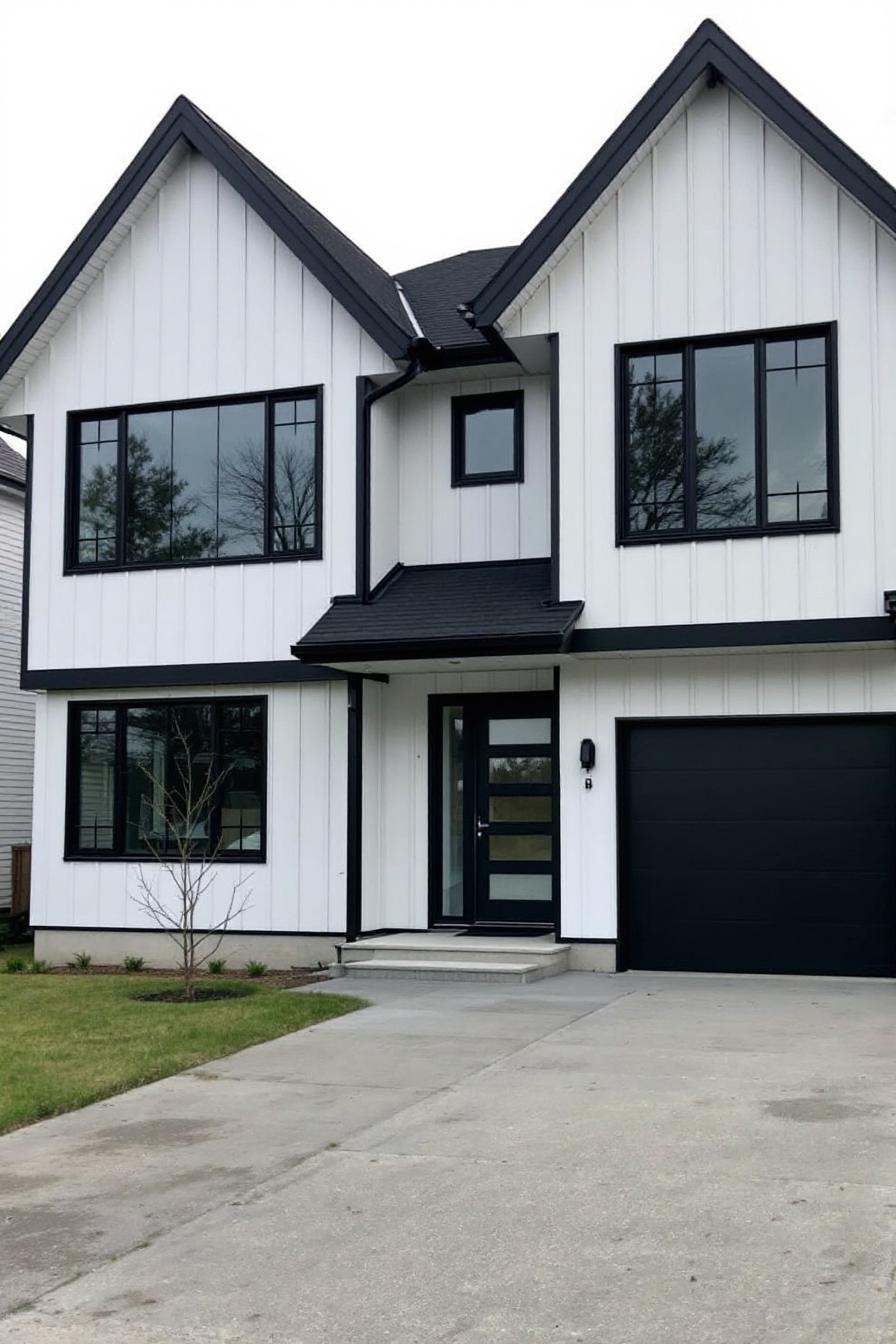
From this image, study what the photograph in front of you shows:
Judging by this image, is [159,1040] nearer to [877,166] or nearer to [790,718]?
[790,718]

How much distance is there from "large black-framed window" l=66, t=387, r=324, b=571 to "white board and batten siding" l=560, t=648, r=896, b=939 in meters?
3.34

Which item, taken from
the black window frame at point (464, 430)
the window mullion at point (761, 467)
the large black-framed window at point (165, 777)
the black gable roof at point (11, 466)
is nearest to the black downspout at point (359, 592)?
the black window frame at point (464, 430)

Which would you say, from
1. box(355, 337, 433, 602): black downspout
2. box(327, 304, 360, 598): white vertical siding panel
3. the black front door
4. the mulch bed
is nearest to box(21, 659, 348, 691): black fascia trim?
box(327, 304, 360, 598): white vertical siding panel

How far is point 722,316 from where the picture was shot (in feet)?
44.2

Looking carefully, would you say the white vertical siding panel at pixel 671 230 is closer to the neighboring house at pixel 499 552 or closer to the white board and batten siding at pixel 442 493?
the neighboring house at pixel 499 552

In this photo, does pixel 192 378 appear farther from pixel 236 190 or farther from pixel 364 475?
pixel 364 475

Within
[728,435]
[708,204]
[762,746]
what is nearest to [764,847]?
[762,746]

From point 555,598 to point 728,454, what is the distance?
2073mm

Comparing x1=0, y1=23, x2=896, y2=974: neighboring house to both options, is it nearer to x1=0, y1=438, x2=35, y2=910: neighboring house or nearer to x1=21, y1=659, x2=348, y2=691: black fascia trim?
x1=21, y1=659, x2=348, y2=691: black fascia trim

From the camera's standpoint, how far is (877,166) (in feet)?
42.2

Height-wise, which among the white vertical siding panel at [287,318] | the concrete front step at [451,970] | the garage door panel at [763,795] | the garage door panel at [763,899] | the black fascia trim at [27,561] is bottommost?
the concrete front step at [451,970]

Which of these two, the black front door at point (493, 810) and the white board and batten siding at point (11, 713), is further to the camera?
the white board and batten siding at point (11, 713)

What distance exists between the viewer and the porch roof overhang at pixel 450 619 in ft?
43.6

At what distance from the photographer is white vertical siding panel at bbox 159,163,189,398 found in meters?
15.7
